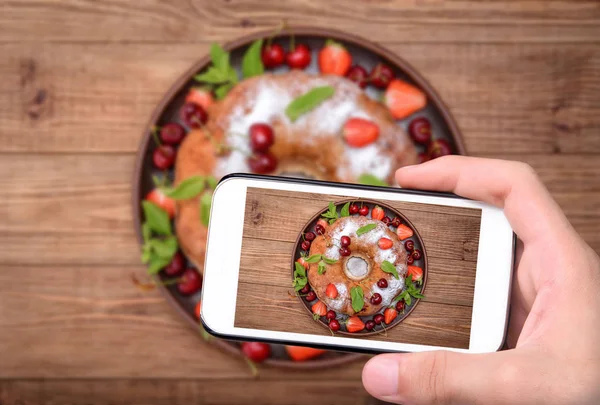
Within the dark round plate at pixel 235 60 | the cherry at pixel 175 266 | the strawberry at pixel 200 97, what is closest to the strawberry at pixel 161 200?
the dark round plate at pixel 235 60

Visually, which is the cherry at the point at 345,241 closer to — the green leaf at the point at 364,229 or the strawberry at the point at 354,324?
the green leaf at the point at 364,229

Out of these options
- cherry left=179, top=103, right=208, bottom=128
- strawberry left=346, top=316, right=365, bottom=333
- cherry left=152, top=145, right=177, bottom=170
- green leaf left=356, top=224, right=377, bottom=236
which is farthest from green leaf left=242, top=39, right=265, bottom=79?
strawberry left=346, top=316, right=365, bottom=333

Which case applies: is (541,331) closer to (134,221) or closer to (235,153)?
(235,153)

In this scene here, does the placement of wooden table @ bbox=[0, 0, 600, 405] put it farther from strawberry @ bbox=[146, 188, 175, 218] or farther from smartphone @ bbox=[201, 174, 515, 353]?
smartphone @ bbox=[201, 174, 515, 353]

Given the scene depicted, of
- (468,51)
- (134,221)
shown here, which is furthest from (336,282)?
(468,51)

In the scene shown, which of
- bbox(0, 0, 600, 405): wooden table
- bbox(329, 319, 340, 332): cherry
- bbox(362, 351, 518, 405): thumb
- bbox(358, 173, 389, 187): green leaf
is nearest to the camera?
bbox(362, 351, 518, 405): thumb

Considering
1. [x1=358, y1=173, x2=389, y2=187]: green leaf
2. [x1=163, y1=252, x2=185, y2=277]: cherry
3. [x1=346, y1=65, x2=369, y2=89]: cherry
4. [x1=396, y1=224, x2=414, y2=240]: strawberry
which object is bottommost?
[x1=163, y1=252, x2=185, y2=277]: cherry

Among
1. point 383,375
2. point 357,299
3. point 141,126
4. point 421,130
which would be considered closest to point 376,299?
point 357,299
